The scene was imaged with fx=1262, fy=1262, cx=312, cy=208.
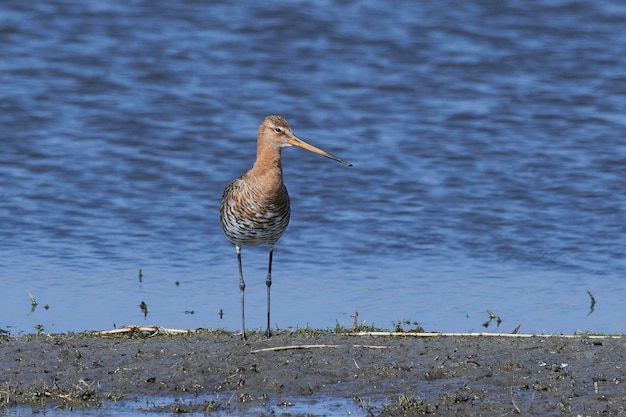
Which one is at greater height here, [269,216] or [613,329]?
[269,216]

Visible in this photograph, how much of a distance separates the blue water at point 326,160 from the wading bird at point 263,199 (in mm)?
1002

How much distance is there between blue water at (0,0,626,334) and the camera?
11.5 meters

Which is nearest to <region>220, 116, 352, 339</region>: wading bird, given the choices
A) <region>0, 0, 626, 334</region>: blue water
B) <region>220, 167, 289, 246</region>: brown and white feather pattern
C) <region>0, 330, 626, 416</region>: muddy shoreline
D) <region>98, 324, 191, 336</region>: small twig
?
<region>220, 167, 289, 246</region>: brown and white feather pattern

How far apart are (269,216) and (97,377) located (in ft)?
6.40

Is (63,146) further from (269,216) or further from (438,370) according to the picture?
(438,370)

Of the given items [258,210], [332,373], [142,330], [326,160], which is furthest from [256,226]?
[326,160]

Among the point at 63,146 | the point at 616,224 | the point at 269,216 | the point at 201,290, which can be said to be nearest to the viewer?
the point at 269,216

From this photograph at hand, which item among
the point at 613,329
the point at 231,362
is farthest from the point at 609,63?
the point at 231,362

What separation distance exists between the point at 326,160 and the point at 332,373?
8.60 m

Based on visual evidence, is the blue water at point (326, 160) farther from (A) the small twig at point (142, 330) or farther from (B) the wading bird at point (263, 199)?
(B) the wading bird at point (263, 199)

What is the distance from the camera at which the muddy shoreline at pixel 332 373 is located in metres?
7.98

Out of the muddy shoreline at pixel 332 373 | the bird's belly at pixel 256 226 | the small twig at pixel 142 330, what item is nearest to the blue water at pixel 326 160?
the small twig at pixel 142 330

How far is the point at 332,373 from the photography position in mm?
8484

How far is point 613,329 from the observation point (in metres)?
10.4
